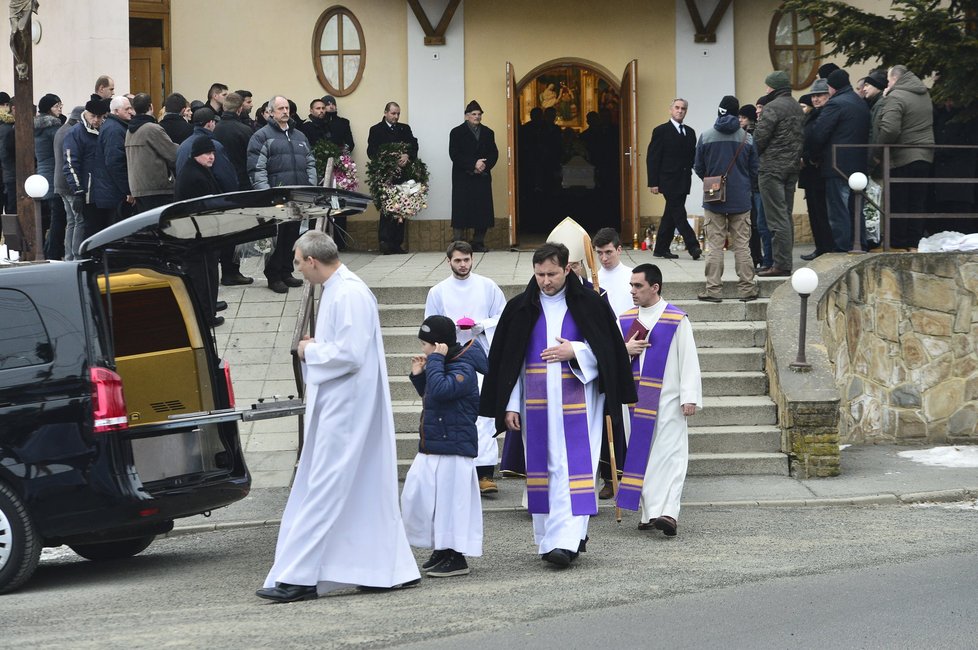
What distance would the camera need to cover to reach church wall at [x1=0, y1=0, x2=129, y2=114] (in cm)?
1914

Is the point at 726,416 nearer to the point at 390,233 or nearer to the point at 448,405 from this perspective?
the point at 448,405

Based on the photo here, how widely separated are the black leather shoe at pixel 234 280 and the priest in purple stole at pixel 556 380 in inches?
278

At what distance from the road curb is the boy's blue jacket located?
7.37ft

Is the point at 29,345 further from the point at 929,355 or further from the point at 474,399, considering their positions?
the point at 929,355

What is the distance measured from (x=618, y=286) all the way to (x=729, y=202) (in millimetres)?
3074

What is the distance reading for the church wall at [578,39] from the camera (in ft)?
65.3

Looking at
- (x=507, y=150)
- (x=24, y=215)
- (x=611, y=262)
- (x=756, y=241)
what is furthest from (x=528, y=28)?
(x=611, y=262)

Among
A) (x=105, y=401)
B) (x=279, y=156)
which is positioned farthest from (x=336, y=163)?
(x=105, y=401)

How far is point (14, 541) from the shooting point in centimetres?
775

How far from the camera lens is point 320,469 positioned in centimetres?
752

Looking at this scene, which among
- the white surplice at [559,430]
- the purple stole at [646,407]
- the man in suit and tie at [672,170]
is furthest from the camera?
the man in suit and tie at [672,170]

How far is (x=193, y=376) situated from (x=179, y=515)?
107 centimetres

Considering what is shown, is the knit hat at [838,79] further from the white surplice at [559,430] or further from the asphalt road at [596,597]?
the white surplice at [559,430]

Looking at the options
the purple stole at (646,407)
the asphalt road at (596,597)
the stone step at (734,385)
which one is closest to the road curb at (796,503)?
the asphalt road at (596,597)
